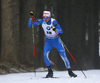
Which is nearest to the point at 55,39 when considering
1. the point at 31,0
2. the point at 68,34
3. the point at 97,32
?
the point at 31,0

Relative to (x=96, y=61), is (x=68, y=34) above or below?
above

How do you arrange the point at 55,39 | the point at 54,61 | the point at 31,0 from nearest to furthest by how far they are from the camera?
the point at 55,39
the point at 31,0
the point at 54,61

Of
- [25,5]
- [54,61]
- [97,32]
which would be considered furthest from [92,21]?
[25,5]

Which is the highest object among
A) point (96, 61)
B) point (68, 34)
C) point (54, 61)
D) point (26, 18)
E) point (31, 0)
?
point (31, 0)

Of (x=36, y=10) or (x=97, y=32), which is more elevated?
(x=36, y=10)

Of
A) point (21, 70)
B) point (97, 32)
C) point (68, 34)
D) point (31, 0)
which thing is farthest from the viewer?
point (97, 32)

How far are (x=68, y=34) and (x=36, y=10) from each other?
12.7 ft

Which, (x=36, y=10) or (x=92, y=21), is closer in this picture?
(x=36, y=10)

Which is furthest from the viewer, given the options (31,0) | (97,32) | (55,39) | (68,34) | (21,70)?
(97,32)

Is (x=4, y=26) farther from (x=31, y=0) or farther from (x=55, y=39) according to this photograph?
(x=55, y=39)

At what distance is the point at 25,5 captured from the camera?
1111 centimetres

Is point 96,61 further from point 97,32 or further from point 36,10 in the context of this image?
point 36,10

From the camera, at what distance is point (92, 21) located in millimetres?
17047

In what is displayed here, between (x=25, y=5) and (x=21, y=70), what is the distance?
2.68 metres
